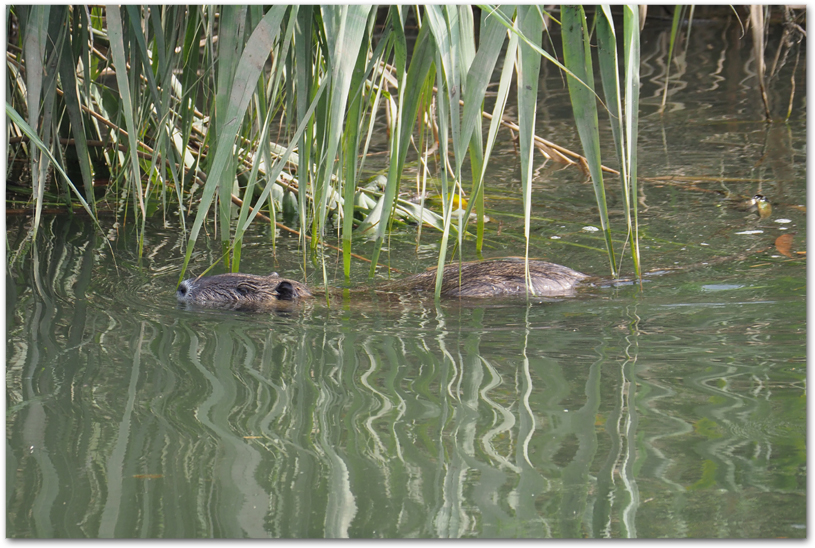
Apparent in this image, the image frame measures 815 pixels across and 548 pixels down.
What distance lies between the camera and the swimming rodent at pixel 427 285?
412 centimetres

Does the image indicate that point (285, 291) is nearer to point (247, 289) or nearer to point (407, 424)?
point (247, 289)

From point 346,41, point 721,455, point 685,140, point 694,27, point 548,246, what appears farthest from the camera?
point 694,27

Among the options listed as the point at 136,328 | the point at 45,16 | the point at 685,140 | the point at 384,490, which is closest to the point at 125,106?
the point at 45,16

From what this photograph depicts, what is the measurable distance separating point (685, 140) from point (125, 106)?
6091 mm

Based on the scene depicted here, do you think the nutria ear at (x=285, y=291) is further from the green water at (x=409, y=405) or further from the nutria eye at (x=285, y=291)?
the green water at (x=409, y=405)

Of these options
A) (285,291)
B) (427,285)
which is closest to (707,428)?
(427,285)

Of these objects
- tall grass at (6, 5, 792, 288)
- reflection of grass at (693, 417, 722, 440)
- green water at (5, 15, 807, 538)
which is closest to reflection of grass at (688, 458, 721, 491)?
green water at (5, 15, 807, 538)

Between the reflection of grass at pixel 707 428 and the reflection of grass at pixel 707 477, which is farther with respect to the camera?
the reflection of grass at pixel 707 428

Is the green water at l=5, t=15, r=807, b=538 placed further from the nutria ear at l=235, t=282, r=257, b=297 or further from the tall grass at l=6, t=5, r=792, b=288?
the tall grass at l=6, t=5, r=792, b=288

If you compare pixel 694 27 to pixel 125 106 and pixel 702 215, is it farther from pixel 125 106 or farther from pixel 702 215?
pixel 125 106

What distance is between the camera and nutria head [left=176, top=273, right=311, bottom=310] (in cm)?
416

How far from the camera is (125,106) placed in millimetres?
2143

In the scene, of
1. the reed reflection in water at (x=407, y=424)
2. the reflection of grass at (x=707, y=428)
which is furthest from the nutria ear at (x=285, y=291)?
the reflection of grass at (x=707, y=428)

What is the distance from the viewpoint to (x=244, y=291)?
170 inches
